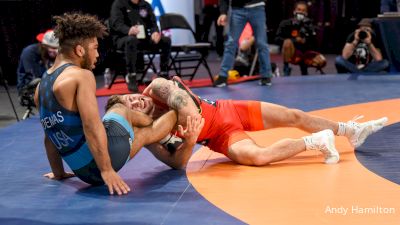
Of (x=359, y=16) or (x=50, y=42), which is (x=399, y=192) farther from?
(x=359, y=16)

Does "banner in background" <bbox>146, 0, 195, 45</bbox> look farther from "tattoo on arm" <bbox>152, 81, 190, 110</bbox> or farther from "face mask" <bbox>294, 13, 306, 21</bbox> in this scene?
"tattoo on arm" <bbox>152, 81, 190, 110</bbox>

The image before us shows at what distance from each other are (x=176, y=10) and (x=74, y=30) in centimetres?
706

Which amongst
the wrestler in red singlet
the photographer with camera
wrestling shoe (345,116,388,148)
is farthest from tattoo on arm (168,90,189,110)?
the photographer with camera

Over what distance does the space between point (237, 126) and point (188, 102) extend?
43cm

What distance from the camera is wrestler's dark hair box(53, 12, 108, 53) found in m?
3.13

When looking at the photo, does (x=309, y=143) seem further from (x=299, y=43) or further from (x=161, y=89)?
(x=299, y=43)

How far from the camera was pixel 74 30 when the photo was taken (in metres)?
3.13

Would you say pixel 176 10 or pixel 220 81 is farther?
pixel 176 10

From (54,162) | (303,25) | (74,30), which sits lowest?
(303,25)

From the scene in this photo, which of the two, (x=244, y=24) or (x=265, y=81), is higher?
(x=244, y=24)

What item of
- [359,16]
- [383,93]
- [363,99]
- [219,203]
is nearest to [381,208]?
[219,203]

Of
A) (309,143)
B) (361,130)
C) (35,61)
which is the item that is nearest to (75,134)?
(309,143)

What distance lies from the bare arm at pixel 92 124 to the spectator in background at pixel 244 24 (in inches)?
171

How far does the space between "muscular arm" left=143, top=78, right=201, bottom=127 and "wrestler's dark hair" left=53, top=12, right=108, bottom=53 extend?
59cm
